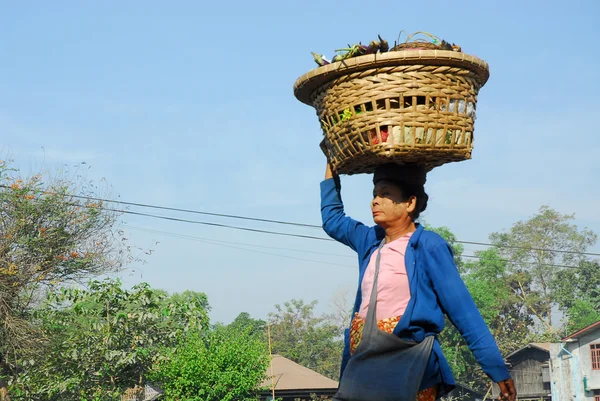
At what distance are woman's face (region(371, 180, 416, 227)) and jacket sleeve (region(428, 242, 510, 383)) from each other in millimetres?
231

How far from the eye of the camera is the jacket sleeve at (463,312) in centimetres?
328

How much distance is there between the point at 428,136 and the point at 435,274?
0.57 m

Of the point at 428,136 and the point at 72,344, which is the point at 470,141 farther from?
the point at 72,344

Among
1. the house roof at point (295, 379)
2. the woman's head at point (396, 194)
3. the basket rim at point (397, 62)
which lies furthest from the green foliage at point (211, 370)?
the basket rim at point (397, 62)

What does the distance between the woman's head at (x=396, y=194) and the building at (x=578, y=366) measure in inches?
1215

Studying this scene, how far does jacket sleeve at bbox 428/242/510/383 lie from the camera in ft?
10.8

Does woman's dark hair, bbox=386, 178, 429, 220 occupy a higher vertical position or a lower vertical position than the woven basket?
lower

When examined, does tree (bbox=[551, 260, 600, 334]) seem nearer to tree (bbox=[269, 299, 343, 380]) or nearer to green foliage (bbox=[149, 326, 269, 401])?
tree (bbox=[269, 299, 343, 380])

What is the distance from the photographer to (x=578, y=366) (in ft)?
110

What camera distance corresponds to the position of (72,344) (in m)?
15.5

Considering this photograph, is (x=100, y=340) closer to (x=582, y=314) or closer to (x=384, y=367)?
(x=384, y=367)

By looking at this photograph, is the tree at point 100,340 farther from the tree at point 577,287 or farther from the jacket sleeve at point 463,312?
the tree at point 577,287

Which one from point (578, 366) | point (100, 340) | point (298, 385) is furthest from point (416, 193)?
point (578, 366)

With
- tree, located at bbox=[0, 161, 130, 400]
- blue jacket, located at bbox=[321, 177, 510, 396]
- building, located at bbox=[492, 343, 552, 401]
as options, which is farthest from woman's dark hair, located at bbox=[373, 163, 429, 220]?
building, located at bbox=[492, 343, 552, 401]
